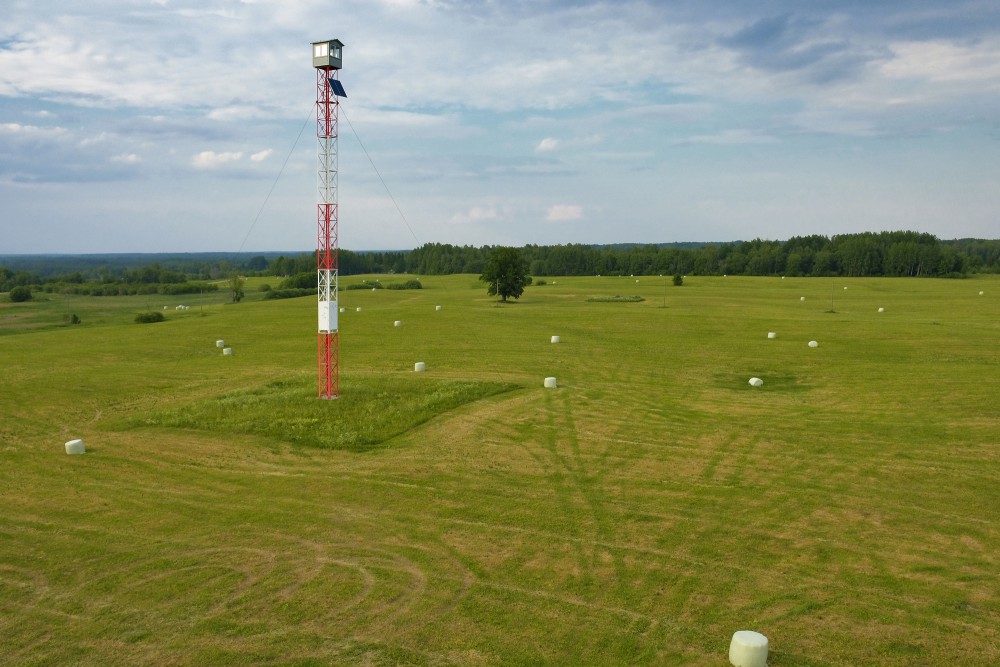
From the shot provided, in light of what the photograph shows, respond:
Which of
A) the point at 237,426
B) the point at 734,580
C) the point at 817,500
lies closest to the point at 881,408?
the point at 817,500

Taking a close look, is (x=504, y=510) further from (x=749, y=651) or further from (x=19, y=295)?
(x=19, y=295)

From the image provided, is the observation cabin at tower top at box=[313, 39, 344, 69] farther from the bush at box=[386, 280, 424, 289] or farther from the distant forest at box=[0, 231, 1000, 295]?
the distant forest at box=[0, 231, 1000, 295]

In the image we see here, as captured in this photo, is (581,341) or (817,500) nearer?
(817,500)

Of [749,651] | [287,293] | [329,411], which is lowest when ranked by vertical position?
[749,651]

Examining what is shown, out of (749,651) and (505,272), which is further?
(505,272)

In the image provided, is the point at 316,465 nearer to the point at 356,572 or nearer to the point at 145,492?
the point at 145,492

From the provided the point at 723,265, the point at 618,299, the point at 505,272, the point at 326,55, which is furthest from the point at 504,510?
the point at 723,265

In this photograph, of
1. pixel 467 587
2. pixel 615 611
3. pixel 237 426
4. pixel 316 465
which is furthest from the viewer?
pixel 237 426
